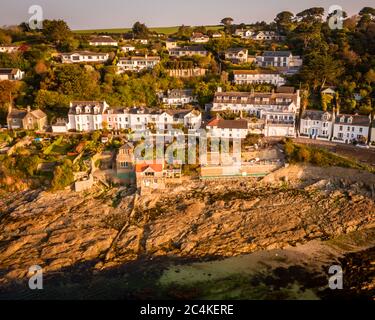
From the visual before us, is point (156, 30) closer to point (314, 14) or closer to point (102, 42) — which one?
→ point (102, 42)

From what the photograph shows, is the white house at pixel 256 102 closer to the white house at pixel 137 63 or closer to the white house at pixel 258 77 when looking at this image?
the white house at pixel 258 77

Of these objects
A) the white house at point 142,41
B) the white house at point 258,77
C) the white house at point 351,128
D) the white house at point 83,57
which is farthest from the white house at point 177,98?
the white house at point 142,41

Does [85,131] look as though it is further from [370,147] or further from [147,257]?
[370,147]

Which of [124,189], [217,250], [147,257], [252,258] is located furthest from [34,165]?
[252,258]

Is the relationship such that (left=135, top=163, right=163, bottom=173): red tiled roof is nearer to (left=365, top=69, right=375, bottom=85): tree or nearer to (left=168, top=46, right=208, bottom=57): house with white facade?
(left=365, top=69, right=375, bottom=85): tree

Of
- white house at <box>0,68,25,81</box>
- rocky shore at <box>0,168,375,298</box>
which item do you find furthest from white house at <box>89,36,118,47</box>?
rocky shore at <box>0,168,375,298</box>
